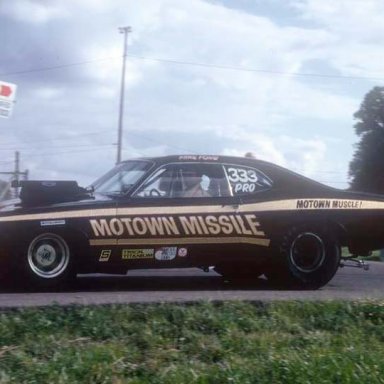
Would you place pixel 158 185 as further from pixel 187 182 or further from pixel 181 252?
pixel 181 252

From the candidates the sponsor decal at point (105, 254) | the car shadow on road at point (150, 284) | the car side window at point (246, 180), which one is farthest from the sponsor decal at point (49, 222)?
the car side window at point (246, 180)

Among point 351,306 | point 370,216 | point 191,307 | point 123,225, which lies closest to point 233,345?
point 191,307

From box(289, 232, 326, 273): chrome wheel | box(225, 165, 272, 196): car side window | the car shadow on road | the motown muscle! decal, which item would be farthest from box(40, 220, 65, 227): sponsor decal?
box(289, 232, 326, 273): chrome wheel

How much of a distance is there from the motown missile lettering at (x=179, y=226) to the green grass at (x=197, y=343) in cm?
189

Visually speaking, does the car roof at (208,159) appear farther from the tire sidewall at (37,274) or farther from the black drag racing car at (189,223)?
the tire sidewall at (37,274)

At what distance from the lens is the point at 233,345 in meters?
6.84

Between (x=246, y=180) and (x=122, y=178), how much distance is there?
4.22 feet

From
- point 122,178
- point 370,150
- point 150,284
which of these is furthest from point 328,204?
point 370,150

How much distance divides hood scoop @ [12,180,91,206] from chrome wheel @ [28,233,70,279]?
1.14 feet

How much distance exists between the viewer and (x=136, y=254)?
31.3 ft

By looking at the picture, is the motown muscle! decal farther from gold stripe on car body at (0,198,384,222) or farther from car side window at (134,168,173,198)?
car side window at (134,168,173,198)

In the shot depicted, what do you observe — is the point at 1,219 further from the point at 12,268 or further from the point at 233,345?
the point at 233,345

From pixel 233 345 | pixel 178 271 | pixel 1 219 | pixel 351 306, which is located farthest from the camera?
pixel 178 271

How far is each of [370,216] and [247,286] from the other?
1.48m
